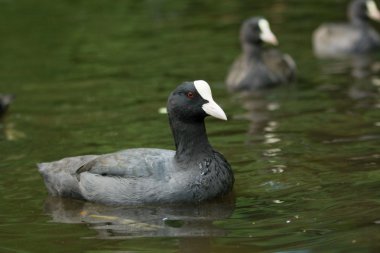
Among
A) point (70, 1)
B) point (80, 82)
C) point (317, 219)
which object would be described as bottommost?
point (317, 219)

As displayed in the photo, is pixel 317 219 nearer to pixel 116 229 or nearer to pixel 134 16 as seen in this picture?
pixel 116 229

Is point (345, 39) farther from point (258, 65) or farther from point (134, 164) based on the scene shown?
point (134, 164)

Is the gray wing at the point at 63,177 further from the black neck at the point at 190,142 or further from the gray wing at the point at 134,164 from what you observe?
the black neck at the point at 190,142

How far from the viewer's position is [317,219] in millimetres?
8273

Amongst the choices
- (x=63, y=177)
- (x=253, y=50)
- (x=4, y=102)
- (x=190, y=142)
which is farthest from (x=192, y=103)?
(x=253, y=50)

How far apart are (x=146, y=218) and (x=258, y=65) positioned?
21.8 ft

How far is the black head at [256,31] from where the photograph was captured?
606 inches

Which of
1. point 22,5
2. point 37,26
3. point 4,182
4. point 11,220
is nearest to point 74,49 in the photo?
point 37,26

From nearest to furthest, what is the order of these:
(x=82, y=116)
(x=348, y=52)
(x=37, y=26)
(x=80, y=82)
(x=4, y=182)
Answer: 1. (x=4, y=182)
2. (x=82, y=116)
3. (x=80, y=82)
4. (x=348, y=52)
5. (x=37, y=26)

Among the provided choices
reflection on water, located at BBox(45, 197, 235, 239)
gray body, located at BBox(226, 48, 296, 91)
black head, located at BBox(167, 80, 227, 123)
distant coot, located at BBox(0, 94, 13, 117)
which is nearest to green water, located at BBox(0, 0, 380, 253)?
reflection on water, located at BBox(45, 197, 235, 239)

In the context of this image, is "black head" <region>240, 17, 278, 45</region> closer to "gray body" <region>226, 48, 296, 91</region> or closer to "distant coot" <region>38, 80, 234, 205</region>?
"gray body" <region>226, 48, 296, 91</region>

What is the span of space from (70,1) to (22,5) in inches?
42.0

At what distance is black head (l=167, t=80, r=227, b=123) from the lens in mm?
9391

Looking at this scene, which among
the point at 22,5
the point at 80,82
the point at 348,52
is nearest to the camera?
the point at 80,82
